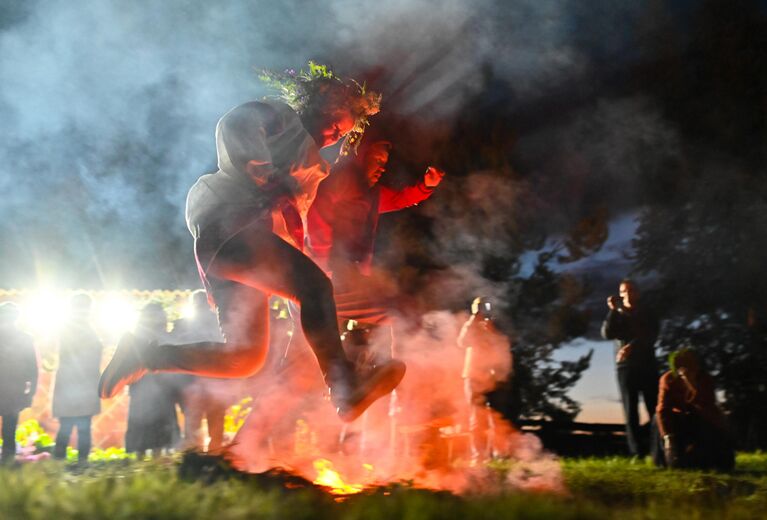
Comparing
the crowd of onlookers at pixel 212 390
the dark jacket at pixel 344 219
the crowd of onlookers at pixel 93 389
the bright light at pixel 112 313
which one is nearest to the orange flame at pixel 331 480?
the dark jacket at pixel 344 219

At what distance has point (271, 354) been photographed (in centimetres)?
545

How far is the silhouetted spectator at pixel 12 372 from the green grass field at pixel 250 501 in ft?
10.3

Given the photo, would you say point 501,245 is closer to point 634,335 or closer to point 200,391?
Answer: point 634,335

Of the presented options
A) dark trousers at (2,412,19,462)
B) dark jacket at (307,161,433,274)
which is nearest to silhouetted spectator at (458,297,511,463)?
dark jacket at (307,161,433,274)

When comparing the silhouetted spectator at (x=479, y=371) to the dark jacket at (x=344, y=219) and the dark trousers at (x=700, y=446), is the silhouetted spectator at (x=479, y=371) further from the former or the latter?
the dark jacket at (x=344, y=219)

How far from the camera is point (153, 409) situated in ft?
21.6

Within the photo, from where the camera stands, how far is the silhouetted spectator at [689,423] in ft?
18.7

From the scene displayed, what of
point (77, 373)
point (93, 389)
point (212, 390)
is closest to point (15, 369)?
point (77, 373)

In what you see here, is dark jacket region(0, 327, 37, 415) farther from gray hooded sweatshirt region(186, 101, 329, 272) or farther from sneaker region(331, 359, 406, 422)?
sneaker region(331, 359, 406, 422)

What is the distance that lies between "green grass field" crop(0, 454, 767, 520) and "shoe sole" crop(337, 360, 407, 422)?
0.36m

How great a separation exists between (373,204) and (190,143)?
13.0 feet

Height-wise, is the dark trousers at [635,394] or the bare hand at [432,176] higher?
the bare hand at [432,176]

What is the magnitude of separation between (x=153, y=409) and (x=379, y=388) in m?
4.40

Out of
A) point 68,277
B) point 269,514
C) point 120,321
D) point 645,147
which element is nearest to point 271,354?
point 269,514
